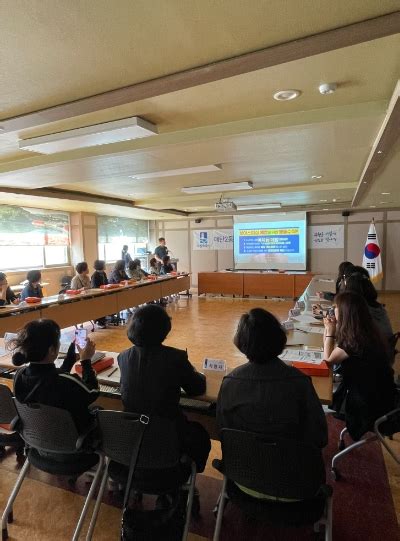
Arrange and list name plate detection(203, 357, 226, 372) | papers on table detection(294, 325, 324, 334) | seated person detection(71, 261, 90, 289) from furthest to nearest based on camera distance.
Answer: seated person detection(71, 261, 90, 289) → papers on table detection(294, 325, 324, 334) → name plate detection(203, 357, 226, 372)

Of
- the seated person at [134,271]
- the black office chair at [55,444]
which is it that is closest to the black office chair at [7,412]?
the black office chair at [55,444]

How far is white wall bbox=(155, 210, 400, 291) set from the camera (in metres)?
9.84

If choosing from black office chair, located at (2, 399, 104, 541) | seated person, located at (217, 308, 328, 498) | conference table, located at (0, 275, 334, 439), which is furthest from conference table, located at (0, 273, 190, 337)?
seated person, located at (217, 308, 328, 498)

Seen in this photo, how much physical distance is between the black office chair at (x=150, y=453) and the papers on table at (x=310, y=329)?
1833mm

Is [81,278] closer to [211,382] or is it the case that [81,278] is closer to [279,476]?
[211,382]

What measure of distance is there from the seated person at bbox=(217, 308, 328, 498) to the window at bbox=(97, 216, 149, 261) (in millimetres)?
9393

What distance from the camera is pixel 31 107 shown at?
8.70ft

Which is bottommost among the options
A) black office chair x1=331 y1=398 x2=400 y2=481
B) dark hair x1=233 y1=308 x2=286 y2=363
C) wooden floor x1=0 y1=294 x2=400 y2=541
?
wooden floor x1=0 y1=294 x2=400 y2=541

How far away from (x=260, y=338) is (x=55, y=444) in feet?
3.66

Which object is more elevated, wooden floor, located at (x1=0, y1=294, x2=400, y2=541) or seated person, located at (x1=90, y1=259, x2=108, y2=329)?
seated person, located at (x1=90, y1=259, x2=108, y2=329)

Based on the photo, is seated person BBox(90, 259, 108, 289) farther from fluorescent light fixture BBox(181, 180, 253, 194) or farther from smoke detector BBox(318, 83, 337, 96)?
smoke detector BBox(318, 83, 337, 96)

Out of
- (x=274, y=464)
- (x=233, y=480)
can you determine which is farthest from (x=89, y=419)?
(x=274, y=464)

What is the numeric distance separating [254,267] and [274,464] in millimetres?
9817

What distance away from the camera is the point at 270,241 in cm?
1065
